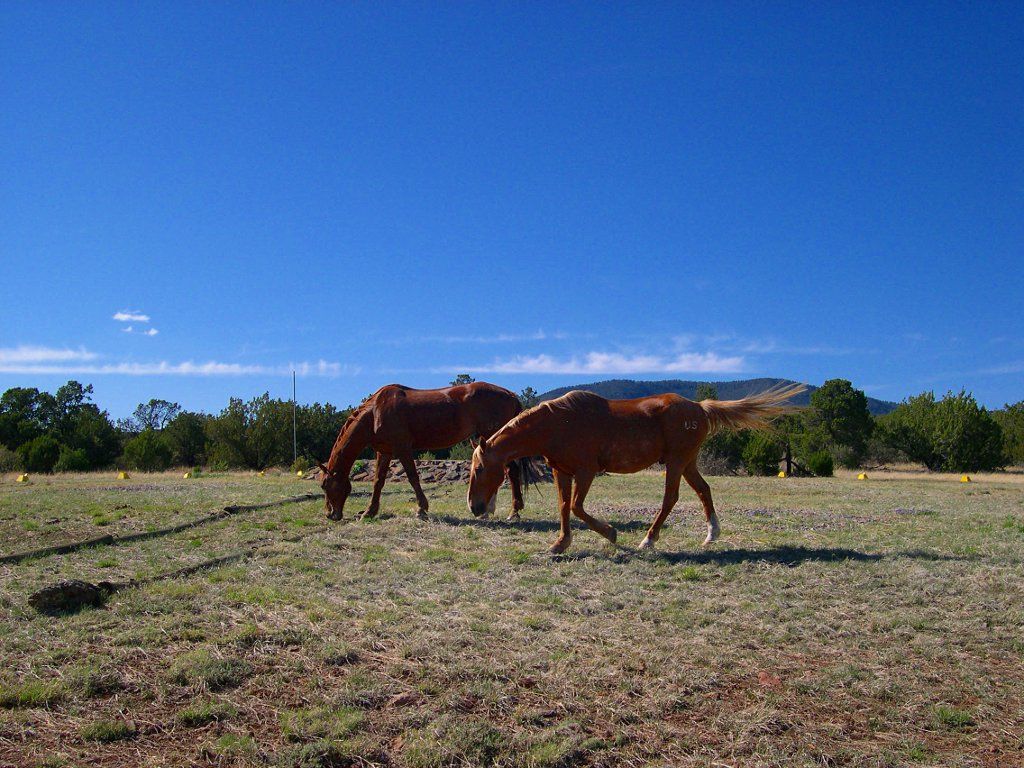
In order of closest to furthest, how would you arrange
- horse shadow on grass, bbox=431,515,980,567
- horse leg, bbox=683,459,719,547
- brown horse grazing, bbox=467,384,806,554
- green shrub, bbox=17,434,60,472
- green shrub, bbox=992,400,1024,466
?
horse shadow on grass, bbox=431,515,980,567
brown horse grazing, bbox=467,384,806,554
horse leg, bbox=683,459,719,547
green shrub, bbox=17,434,60,472
green shrub, bbox=992,400,1024,466

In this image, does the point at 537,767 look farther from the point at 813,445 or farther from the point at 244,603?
the point at 813,445

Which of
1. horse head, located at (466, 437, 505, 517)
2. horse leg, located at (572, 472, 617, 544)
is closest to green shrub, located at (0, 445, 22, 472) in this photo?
horse head, located at (466, 437, 505, 517)

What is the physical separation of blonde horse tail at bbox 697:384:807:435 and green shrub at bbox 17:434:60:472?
45672 millimetres

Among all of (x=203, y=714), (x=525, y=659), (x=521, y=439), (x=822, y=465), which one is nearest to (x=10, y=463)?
(x=521, y=439)

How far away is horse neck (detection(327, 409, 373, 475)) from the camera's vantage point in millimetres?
13891

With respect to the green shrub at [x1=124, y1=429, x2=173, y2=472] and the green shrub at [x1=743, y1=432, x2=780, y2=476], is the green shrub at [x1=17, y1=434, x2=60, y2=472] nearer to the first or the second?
the green shrub at [x1=124, y1=429, x2=173, y2=472]

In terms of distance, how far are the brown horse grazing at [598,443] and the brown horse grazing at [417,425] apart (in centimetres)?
379

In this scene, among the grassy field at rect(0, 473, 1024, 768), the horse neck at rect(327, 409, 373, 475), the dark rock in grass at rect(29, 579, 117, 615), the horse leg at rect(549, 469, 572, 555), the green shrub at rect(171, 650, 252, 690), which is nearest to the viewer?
the grassy field at rect(0, 473, 1024, 768)

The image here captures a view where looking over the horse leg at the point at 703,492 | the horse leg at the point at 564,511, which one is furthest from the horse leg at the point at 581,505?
the horse leg at the point at 703,492

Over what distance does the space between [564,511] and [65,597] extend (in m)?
5.54

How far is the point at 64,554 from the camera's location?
31.4 ft

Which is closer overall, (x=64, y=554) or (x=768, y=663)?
(x=768, y=663)

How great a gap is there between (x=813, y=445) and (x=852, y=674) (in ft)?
163

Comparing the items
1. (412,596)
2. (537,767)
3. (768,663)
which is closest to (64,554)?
(412,596)
